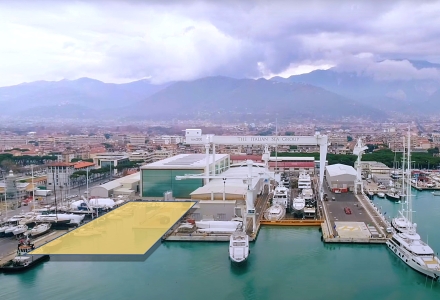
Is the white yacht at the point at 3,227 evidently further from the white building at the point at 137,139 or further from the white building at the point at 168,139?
the white building at the point at 137,139

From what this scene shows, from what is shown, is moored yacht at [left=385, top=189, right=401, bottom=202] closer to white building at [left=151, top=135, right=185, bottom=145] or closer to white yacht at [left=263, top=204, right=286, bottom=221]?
white yacht at [left=263, top=204, right=286, bottom=221]

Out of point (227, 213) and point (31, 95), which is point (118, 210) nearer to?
point (227, 213)

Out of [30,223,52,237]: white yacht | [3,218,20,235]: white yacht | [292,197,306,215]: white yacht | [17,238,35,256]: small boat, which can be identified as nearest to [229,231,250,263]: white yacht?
[292,197,306,215]: white yacht

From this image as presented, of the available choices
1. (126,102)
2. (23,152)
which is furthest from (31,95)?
(23,152)

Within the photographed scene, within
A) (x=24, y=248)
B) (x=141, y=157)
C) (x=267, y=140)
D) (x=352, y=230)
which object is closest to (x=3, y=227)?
(x=24, y=248)

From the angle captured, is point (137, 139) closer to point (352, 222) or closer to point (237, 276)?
point (352, 222)
